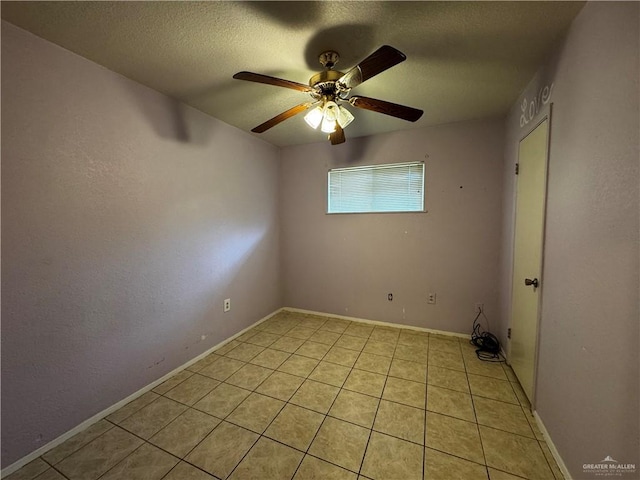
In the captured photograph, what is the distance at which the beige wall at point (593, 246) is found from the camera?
34.0 inches

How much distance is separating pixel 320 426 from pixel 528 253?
6.14 ft

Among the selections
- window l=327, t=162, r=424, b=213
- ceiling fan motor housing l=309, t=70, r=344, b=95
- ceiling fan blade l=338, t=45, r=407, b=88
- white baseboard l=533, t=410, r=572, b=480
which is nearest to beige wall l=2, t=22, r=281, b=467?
ceiling fan motor housing l=309, t=70, r=344, b=95

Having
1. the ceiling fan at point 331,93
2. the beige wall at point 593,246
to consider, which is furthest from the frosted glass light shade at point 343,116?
the beige wall at point 593,246

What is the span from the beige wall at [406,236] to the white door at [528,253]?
54 cm

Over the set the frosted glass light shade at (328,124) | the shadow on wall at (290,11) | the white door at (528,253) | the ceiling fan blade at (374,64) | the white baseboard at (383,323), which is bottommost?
the white baseboard at (383,323)

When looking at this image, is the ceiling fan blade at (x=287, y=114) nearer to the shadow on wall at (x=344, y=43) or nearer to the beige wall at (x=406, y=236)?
the shadow on wall at (x=344, y=43)

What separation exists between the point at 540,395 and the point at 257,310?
106 inches

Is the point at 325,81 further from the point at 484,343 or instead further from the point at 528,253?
the point at 484,343

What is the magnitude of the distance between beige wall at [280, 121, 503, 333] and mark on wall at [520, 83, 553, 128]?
534 mm

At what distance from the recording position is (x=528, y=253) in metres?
1.72

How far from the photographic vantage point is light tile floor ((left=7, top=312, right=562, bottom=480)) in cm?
123

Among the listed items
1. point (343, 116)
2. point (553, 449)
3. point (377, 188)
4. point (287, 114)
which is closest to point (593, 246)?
point (553, 449)

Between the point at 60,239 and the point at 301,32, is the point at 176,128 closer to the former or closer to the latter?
the point at 60,239

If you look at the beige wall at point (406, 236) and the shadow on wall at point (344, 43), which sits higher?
the shadow on wall at point (344, 43)
